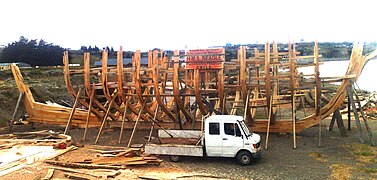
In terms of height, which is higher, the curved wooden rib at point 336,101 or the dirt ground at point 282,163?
the curved wooden rib at point 336,101

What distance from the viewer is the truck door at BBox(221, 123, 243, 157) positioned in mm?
11117

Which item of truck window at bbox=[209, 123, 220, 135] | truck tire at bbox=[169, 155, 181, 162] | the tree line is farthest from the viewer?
the tree line

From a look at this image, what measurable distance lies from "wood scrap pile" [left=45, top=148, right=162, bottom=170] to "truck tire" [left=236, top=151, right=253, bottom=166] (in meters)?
2.67

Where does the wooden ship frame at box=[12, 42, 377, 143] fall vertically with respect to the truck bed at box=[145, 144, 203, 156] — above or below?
above

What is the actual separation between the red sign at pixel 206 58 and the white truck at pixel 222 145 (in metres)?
3.24

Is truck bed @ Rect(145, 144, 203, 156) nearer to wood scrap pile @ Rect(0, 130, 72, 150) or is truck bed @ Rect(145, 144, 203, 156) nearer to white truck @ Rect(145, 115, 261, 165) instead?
white truck @ Rect(145, 115, 261, 165)

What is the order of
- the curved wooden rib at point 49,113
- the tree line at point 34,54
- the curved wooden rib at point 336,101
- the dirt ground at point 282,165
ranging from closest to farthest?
the dirt ground at point 282,165 < the curved wooden rib at point 336,101 < the curved wooden rib at point 49,113 < the tree line at point 34,54

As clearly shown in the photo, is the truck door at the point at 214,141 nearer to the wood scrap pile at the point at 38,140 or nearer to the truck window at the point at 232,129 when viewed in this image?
the truck window at the point at 232,129

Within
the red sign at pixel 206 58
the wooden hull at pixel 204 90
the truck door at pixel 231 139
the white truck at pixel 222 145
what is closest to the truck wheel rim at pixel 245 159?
the white truck at pixel 222 145

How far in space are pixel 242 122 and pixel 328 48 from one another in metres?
83.7

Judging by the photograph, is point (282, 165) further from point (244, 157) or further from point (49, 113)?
point (49, 113)

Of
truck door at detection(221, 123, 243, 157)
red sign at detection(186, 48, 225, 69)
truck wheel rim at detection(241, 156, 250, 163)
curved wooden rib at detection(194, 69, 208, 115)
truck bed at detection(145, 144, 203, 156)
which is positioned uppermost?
red sign at detection(186, 48, 225, 69)

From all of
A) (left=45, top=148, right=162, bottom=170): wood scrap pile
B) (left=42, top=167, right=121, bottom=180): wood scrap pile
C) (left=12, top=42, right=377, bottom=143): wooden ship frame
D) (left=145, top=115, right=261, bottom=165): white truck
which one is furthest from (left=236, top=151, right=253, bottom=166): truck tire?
(left=42, top=167, right=121, bottom=180): wood scrap pile

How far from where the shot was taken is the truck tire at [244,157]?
11.0m
